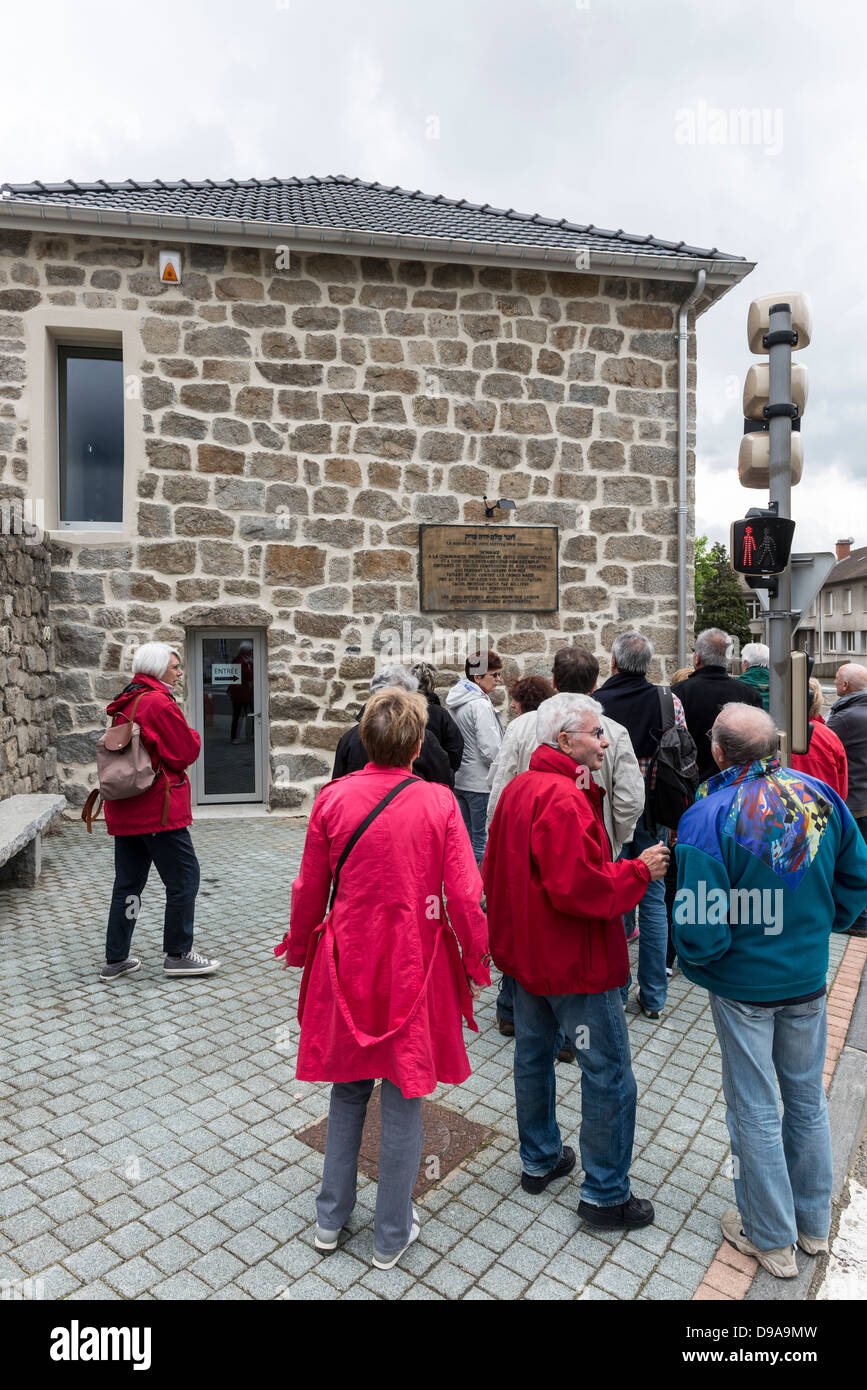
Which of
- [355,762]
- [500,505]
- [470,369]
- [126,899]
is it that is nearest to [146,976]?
[126,899]

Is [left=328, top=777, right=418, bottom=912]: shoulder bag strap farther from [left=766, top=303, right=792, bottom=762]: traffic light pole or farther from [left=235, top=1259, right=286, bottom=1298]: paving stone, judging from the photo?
[left=766, top=303, right=792, bottom=762]: traffic light pole

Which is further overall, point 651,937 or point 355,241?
point 355,241

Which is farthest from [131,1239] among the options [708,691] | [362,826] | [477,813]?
[708,691]

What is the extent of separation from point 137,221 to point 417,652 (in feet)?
15.8

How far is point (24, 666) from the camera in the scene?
7.16m

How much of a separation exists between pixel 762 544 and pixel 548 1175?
9.50 feet

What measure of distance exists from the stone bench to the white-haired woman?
54.6 inches

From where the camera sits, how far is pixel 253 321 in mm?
8320

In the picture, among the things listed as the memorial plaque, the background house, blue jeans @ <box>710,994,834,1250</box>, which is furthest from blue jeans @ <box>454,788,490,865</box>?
the background house

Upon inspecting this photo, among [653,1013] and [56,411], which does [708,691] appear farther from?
[56,411]

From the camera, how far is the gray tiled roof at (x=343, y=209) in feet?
27.2

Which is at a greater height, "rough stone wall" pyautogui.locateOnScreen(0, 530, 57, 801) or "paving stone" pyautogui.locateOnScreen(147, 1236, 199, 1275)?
"rough stone wall" pyautogui.locateOnScreen(0, 530, 57, 801)

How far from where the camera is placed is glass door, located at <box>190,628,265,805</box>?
8.56 meters

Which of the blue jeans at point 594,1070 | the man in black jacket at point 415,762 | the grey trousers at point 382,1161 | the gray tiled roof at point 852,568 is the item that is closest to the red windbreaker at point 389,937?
the grey trousers at point 382,1161
